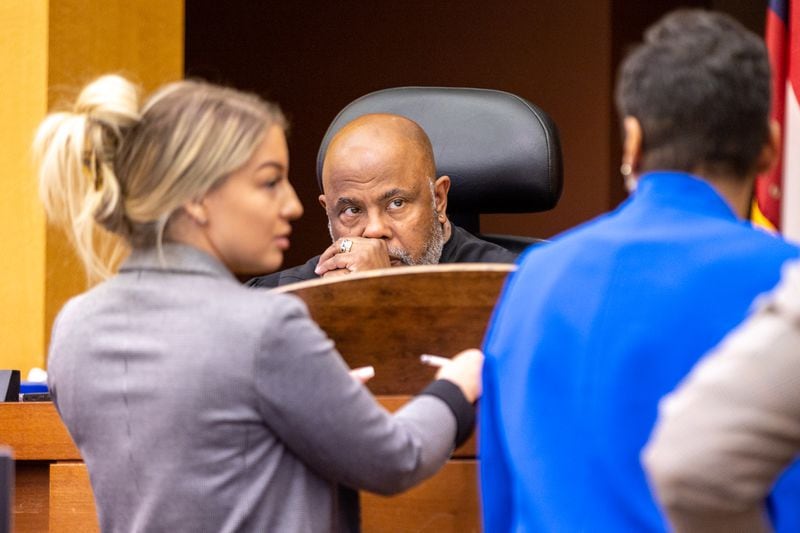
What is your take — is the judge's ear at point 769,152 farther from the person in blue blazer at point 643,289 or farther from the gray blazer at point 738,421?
the gray blazer at point 738,421

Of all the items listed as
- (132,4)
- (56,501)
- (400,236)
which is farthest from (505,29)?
(56,501)

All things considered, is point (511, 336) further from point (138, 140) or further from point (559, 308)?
point (138, 140)

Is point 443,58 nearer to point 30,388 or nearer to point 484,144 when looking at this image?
point 484,144

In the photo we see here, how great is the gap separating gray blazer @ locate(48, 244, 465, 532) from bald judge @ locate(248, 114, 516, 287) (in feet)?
3.90

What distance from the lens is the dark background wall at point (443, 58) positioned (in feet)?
18.6

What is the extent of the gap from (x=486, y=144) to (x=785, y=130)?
684 millimetres

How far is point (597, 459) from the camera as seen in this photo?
3.69ft

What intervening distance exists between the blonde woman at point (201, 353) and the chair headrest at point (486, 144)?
1.25 metres

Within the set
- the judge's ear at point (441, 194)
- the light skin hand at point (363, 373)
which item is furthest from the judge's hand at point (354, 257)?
the light skin hand at point (363, 373)

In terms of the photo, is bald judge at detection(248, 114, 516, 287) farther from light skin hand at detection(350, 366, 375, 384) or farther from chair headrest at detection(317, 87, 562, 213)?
light skin hand at detection(350, 366, 375, 384)

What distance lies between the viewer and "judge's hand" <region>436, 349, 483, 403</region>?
1487mm

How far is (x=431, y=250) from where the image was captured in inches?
106

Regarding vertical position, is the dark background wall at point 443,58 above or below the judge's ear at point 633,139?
below

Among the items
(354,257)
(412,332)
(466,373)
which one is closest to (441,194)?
(354,257)
